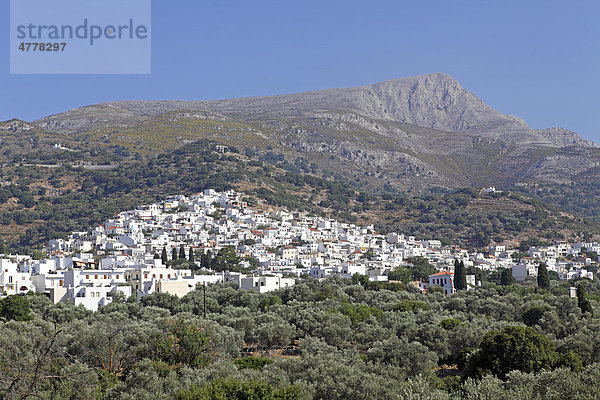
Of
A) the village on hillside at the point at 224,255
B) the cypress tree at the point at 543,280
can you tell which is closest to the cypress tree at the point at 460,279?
the village on hillside at the point at 224,255

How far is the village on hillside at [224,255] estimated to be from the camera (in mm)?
61219

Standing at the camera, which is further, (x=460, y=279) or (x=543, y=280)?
(x=460, y=279)

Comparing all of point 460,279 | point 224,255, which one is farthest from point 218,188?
point 460,279

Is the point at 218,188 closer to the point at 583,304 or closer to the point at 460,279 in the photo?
the point at 460,279

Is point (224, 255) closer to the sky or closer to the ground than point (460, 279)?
closer to the sky

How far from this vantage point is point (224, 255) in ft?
275

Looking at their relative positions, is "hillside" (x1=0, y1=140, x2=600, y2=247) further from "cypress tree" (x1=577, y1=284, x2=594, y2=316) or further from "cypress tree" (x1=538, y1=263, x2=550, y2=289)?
"cypress tree" (x1=577, y1=284, x2=594, y2=316)

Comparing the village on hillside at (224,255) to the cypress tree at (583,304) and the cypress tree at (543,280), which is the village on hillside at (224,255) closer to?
Result: the cypress tree at (543,280)

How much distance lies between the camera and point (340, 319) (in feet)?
148

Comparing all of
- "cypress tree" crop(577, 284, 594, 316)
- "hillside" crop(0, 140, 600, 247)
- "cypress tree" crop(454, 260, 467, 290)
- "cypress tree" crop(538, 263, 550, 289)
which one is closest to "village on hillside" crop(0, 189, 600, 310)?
"cypress tree" crop(454, 260, 467, 290)

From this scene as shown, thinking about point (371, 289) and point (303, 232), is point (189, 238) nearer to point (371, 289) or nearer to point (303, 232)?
point (303, 232)

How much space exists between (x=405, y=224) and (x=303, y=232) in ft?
105

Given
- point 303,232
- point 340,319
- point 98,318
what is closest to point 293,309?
point 340,319

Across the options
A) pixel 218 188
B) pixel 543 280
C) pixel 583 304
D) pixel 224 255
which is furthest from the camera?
pixel 218 188
